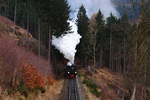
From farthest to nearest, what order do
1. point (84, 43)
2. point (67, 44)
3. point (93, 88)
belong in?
point (84, 43)
point (67, 44)
point (93, 88)

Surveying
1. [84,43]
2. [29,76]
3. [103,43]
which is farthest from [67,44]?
[103,43]

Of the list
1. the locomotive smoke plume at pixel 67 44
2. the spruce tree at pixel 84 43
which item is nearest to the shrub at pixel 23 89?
the locomotive smoke plume at pixel 67 44

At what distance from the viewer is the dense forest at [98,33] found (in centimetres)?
1412

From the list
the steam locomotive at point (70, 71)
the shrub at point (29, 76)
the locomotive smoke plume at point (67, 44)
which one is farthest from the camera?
the locomotive smoke plume at point (67, 44)

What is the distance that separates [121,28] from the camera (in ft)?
308

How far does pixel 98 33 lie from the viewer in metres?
107

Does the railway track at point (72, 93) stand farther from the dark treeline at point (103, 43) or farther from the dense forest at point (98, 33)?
the dark treeline at point (103, 43)

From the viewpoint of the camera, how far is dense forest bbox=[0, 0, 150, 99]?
14.1 meters

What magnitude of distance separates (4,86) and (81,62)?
6525 centimetres

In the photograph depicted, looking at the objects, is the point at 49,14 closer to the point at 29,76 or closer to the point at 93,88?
the point at 93,88

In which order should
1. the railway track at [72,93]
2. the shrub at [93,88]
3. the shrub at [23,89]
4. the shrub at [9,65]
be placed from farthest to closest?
the shrub at [93,88], the railway track at [72,93], the shrub at [23,89], the shrub at [9,65]

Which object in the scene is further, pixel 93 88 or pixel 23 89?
pixel 93 88

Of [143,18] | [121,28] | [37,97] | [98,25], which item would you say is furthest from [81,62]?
[143,18]

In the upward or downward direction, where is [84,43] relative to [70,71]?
upward
